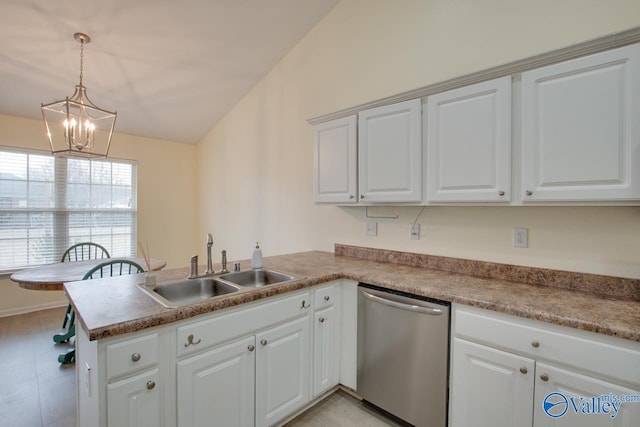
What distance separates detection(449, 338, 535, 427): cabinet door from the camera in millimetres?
1366

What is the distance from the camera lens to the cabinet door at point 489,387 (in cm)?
137

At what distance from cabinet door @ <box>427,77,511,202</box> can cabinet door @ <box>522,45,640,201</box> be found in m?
0.10

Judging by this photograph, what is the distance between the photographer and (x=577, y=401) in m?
1.25

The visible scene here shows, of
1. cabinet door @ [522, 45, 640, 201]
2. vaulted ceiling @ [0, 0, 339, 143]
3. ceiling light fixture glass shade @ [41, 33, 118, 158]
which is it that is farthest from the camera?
vaulted ceiling @ [0, 0, 339, 143]

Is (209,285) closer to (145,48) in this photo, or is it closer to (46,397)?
(46,397)

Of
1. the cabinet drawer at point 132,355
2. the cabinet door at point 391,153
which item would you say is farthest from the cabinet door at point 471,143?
the cabinet drawer at point 132,355

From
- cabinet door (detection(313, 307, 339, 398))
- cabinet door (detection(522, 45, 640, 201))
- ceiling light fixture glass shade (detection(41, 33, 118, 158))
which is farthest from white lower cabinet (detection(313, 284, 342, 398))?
ceiling light fixture glass shade (detection(41, 33, 118, 158))

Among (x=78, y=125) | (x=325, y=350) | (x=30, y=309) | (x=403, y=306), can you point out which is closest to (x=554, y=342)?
(x=403, y=306)

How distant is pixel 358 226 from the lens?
2.76 meters

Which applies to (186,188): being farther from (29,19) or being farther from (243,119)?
(29,19)

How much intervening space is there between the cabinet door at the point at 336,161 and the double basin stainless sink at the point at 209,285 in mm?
832

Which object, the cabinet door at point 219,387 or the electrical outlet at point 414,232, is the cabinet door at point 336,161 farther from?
the cabinet door at point 219,387

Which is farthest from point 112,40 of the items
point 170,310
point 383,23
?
point 170,310

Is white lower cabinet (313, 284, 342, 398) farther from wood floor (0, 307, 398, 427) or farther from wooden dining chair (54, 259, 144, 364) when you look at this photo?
wooden dining chair (54, 259, 144, 364)
